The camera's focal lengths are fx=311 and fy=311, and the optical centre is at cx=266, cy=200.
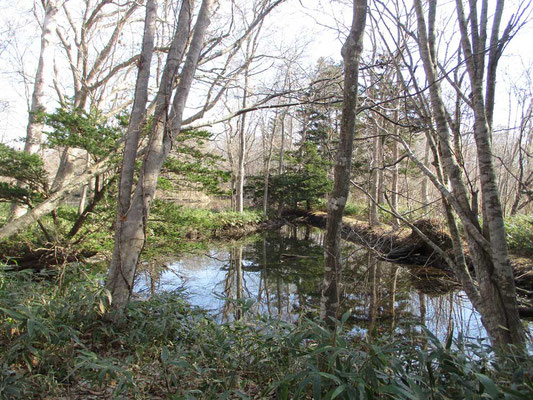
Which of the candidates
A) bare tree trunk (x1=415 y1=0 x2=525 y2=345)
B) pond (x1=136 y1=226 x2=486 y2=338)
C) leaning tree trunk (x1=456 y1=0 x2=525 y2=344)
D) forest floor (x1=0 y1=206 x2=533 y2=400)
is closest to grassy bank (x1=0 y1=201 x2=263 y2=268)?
pond (x1=136 y1=226 x2=486 y2=338)

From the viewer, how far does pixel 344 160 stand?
2.18 metres

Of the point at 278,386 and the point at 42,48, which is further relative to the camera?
the point at 42,48

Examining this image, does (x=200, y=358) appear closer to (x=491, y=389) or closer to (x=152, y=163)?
(x=491, y=389)

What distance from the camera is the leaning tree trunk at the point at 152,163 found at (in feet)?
8.99

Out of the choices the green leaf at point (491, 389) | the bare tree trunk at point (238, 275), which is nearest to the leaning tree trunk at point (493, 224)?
the green leaf at point (491, 389)

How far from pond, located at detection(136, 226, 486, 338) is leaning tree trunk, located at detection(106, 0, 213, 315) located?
841 millimetres

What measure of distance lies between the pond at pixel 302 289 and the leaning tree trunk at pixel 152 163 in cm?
84

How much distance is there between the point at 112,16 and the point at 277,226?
11.5 m

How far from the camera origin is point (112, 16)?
7.98 m

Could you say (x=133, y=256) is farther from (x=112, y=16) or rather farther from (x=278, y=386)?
(x=112, y=16)

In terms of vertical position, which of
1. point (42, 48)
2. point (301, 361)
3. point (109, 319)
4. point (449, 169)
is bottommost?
point (109, 319)

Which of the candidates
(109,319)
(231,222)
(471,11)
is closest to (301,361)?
(109,319)

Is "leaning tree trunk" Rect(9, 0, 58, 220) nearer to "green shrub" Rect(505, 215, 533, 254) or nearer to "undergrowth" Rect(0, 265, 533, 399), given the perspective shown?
"undergrowth" Rect(0, 265, 533, 399)

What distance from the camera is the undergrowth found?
4.47ft
